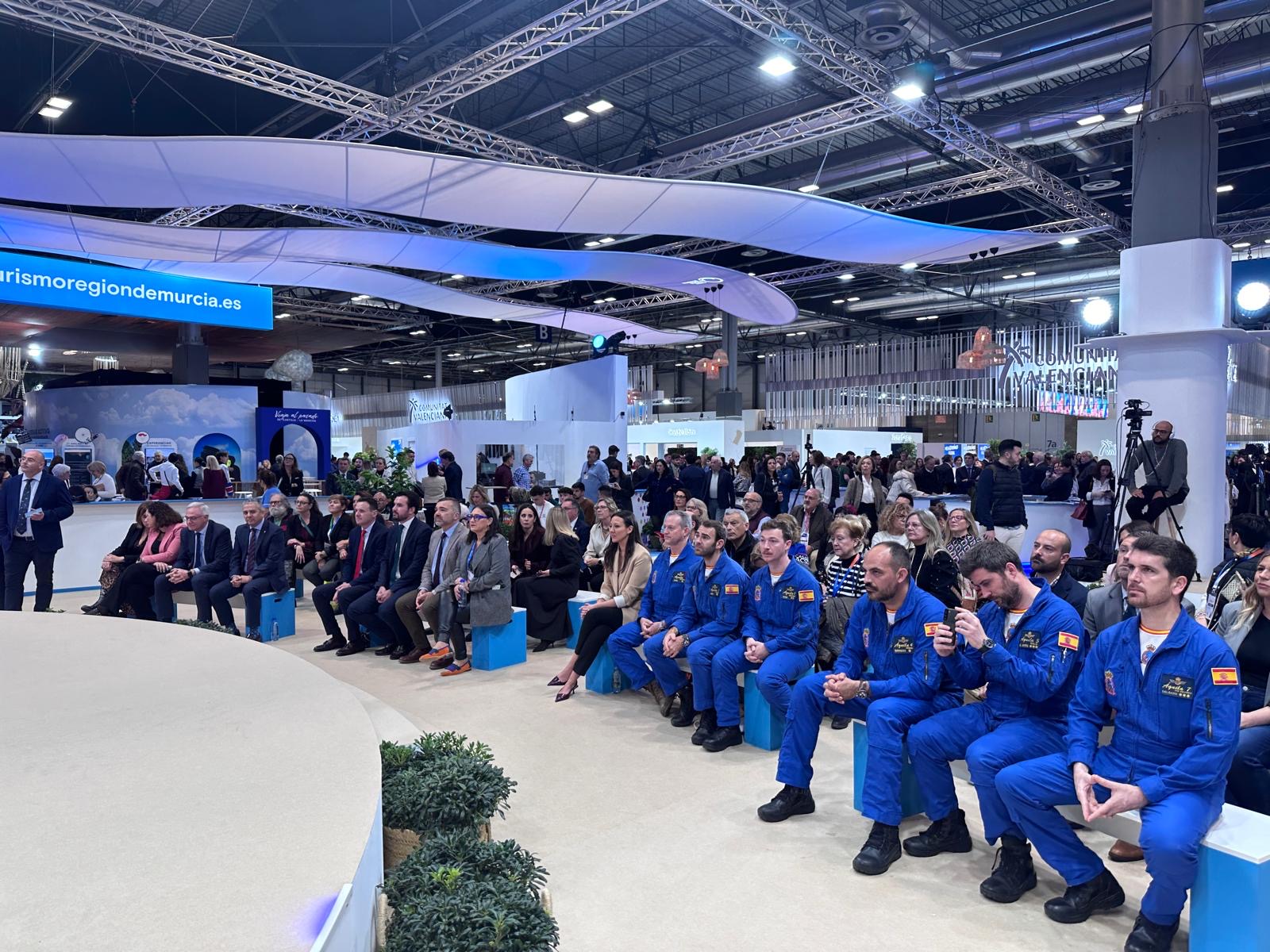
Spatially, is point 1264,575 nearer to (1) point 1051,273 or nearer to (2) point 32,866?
(2) point 32,866

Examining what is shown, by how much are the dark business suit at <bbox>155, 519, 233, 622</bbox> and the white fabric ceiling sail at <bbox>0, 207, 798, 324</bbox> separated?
5.08 metres

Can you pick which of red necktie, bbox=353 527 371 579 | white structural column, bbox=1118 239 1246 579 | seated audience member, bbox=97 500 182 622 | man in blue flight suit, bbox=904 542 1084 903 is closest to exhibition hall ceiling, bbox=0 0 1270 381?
white structural column, bbox=1118 239 1246 579

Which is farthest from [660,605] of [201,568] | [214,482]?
[214,482]

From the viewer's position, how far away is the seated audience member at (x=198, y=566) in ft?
21.8

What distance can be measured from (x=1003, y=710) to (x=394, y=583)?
175 inches

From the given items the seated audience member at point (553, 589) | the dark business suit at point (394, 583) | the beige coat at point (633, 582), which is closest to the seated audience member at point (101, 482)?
the dark business suit at point (394, 583)

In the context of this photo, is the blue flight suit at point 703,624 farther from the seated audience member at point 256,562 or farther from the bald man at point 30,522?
the bald man at point 30,522

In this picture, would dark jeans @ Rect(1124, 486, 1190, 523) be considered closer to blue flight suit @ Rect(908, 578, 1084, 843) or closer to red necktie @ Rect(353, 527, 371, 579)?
blue flight suit @ Rect(908, 578, 1084, 843)

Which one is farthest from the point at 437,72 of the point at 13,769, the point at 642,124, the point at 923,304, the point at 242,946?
the point at 923,304

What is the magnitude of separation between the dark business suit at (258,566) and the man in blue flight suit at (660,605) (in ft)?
10.2

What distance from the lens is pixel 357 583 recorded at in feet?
21.2

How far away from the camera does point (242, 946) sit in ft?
4.93

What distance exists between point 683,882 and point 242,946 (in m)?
1.79

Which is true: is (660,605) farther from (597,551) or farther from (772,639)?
(597,551)
